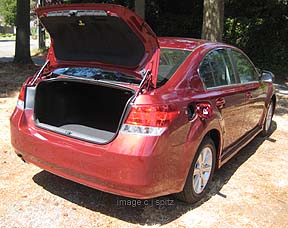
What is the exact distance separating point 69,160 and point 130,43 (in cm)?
114

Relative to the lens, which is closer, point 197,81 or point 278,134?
point 197,81

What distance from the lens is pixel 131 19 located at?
3180 mm

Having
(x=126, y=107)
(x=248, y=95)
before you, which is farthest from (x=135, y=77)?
(x=248, y=95)

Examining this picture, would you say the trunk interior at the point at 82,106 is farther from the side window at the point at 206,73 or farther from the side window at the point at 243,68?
the side window at the point at 243,68

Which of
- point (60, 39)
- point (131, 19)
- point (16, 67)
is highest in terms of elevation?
point (131, 19)

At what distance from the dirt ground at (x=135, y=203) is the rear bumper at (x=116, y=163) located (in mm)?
342

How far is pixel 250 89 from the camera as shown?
495 centimetres

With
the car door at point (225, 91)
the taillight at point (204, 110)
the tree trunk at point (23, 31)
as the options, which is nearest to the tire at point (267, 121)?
the car door at point (225, 91)

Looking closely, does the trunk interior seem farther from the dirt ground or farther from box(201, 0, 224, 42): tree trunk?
box(201, 0, 224, 42): tree trunk

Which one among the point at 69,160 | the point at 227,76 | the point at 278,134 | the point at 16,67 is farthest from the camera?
the point at 16,67

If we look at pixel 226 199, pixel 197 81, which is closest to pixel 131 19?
→ pixel 197 81

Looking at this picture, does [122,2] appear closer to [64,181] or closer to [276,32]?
[276,32]

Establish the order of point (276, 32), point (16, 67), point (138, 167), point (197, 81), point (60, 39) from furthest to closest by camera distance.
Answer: point (276, 32)
point (16, 67)
point (60, 39)
point (197, 81)
point (138, 167)

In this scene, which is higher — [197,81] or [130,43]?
[130,43]
